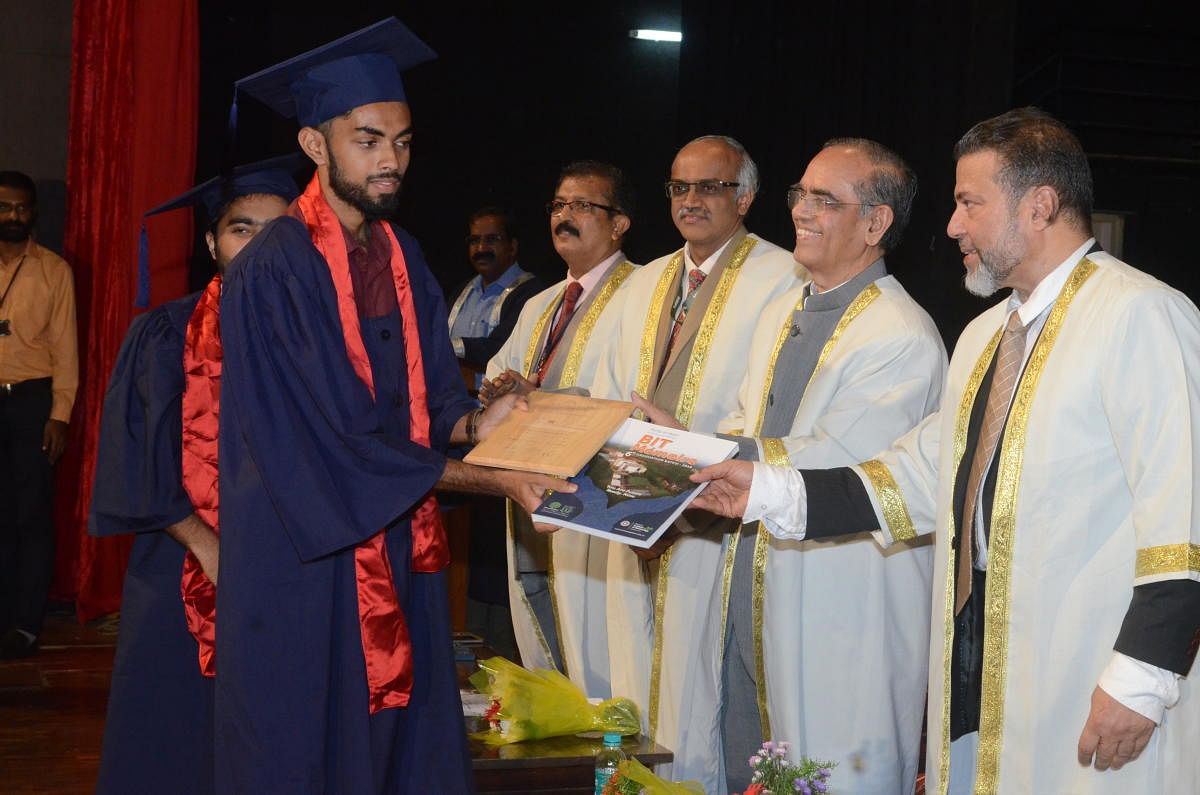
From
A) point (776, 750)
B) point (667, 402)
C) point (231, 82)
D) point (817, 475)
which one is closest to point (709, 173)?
point (667, 402)

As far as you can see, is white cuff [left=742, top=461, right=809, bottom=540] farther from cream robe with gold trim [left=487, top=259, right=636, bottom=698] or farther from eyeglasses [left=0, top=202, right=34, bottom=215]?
eyeglasses [left=0, top=202, right=34, bottom=215]

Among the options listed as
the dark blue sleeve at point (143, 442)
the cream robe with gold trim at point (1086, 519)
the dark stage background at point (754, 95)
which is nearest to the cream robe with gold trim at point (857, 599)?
the cream robe with gold trim at point (1086, 519)

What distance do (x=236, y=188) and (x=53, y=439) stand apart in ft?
12.1

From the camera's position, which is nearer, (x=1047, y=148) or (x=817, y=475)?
(x=1047, y=148)

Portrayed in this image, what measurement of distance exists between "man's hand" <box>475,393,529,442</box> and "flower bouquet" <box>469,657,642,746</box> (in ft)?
3.17

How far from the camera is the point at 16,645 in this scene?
634cm

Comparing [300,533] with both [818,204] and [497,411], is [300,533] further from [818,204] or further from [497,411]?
[818,204]

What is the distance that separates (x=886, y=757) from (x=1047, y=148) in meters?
1.61

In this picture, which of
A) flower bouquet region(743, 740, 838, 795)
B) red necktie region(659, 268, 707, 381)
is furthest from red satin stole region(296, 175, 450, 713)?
red necktie region(659, 268, 707, 381)

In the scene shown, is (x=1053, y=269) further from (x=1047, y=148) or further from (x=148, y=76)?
(x=148, y=76)

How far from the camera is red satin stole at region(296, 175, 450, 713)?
106 inches

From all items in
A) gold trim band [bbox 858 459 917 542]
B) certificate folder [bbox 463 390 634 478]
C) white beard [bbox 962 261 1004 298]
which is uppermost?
white beard [bbox 962 261 1004 298]

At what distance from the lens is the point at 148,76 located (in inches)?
277

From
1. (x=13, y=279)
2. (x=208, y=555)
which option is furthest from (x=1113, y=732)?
(x=13, y=279)
